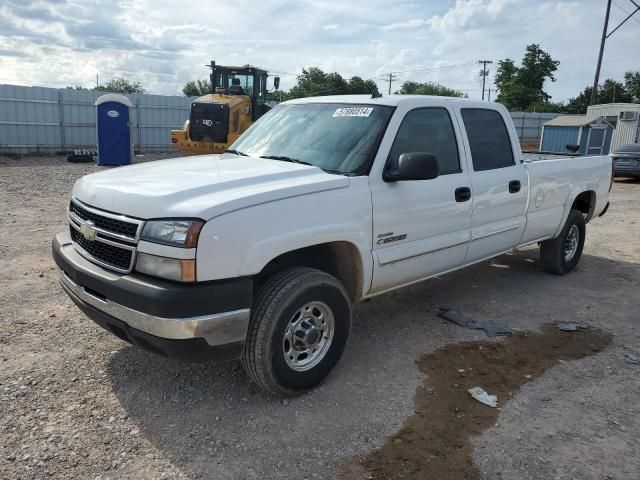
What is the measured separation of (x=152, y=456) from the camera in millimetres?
2965

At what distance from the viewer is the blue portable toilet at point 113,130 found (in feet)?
53.7

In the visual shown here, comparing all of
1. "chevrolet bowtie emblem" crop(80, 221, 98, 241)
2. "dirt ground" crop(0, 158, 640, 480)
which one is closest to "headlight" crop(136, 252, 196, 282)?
"chevrolet bowtie emblem" crop(80, 221, 98, 241)

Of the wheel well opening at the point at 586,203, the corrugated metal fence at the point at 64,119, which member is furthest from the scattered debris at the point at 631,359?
the corrugated metal fence at the point at 64,119

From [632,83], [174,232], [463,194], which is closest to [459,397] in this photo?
[463,194]

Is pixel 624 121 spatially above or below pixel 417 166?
above

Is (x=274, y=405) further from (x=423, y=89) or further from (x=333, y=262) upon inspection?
(x=423, y=89)

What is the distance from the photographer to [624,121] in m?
26.0

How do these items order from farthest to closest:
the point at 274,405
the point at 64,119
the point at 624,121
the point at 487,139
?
the point at 624,121, the point at 64,119, the point at 487,139, the point at 274,405

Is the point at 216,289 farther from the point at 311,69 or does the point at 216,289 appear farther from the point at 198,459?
the point at 311,69

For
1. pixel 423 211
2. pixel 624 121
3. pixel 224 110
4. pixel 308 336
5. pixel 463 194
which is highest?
pixel 624 121

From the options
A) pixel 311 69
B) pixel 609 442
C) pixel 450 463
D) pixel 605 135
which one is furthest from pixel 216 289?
pixel 311 69

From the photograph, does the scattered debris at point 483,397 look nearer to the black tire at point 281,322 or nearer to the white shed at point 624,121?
the black tire at point 281,322

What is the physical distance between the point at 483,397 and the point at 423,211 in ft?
4.65

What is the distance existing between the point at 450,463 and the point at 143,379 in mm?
2071
